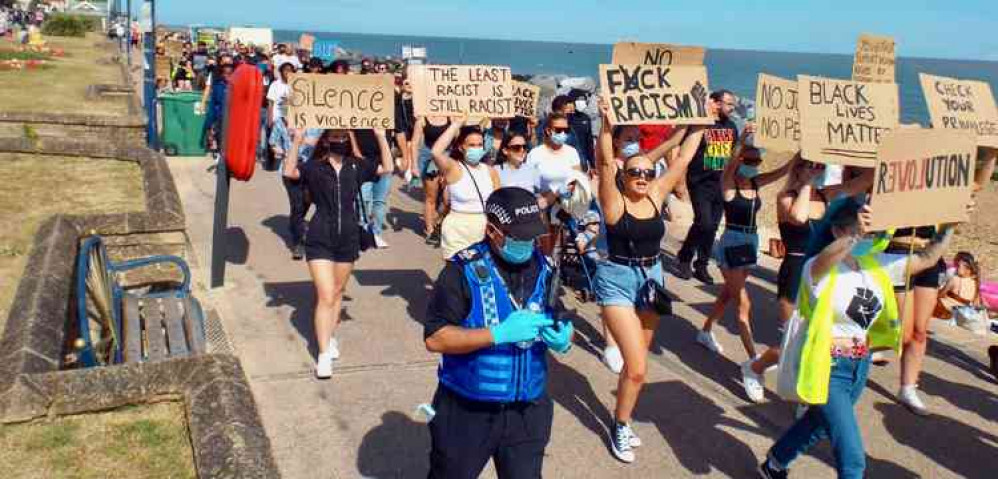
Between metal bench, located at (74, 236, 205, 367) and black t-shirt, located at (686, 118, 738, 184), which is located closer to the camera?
metal bench, located at (74, 236, 205, 367)

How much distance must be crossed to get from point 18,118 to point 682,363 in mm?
13000

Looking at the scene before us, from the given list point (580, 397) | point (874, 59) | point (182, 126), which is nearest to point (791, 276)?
point (580, 397)

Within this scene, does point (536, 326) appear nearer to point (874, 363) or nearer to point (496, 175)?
point (496, 175)

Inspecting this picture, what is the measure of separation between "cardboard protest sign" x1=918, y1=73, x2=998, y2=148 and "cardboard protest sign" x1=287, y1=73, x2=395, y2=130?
164 inches

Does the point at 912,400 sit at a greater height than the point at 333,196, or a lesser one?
lesser

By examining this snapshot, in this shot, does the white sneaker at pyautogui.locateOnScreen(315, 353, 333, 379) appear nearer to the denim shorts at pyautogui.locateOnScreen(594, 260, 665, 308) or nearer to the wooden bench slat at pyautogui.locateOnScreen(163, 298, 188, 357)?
the wooden bench slat at pyautogui.locateOnScreen(163, 298, 188, 357)

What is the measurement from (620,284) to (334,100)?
317cm

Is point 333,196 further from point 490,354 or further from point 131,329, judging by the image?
point 490,354

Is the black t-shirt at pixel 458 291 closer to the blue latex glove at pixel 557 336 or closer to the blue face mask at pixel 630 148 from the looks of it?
the blue latex glove at pixel 557 336

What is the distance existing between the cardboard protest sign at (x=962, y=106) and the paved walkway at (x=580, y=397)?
2.05 metres

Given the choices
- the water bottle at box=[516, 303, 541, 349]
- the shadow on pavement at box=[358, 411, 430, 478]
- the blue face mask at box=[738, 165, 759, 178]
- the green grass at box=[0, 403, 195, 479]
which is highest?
the blue face mask at box=[738, 165, 759, 178]

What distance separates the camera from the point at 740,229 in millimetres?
7133

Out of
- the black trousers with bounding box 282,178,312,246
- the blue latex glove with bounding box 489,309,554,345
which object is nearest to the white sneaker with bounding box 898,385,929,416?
the blue latex glove with bounding box 489,309,554,345

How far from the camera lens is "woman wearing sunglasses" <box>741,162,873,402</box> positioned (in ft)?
19.9
